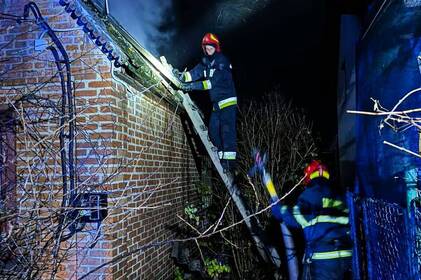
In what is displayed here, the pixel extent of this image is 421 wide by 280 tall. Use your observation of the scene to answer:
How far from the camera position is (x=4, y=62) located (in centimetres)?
443

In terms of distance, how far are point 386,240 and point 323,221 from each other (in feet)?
4.65

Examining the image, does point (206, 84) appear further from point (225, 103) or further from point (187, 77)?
point (225, 103)

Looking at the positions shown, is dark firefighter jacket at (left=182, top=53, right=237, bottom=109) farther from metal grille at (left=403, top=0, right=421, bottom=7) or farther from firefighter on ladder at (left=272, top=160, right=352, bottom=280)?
metal grille at (left=403, top=0, right=421, bottom=7)

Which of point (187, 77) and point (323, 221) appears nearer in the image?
point (323, 221)

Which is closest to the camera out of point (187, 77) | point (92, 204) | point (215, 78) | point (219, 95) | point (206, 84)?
point (92, 204)

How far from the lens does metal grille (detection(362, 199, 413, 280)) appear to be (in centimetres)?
281

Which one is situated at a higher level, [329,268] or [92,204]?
[92,204]

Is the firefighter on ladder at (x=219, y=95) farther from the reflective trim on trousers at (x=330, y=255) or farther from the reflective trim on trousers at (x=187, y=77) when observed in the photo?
the reflective trim on trousers at (x=330, y=255)

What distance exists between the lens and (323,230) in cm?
475

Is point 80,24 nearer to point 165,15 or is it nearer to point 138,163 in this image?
point 138,163

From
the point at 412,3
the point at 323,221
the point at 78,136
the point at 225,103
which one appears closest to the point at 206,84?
the point at 225,103

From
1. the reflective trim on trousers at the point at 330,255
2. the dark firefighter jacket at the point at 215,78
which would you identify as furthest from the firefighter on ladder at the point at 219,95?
the reflective trim on trousers at the point at 330,255

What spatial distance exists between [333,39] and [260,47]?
2100mm

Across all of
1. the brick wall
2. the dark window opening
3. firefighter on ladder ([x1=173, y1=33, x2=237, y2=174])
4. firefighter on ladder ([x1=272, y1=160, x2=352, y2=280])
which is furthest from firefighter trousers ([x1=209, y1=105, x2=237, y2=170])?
the dark window opening
